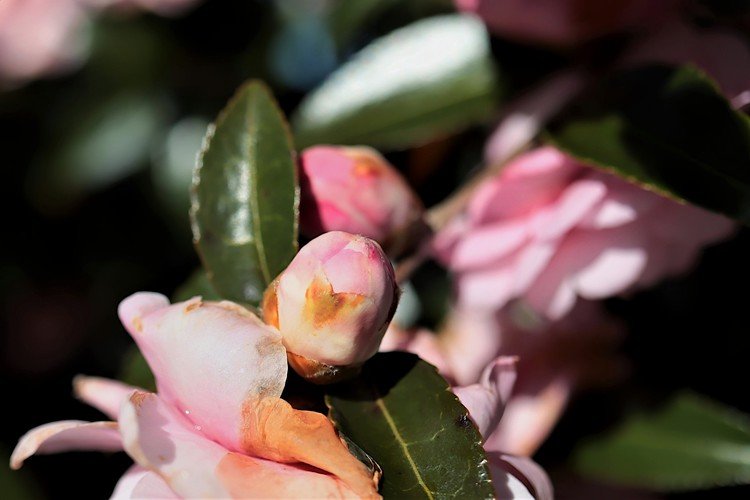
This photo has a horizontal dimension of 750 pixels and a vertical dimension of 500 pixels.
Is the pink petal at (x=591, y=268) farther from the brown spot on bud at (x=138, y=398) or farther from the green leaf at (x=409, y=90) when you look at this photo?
the brown spot on bud at (x=138, y=398)

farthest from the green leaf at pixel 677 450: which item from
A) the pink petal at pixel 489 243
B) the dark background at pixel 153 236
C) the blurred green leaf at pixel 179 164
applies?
the blurred green leaf at pixel 179 164

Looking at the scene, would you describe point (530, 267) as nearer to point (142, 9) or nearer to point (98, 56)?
Answer: point (142, 9)

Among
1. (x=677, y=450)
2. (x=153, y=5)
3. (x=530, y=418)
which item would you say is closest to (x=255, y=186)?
(x=530, y=418)

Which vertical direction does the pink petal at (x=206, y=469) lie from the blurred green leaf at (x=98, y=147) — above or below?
above

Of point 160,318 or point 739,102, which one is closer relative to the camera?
point 160,318

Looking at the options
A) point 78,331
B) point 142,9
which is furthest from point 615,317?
point 78,331
